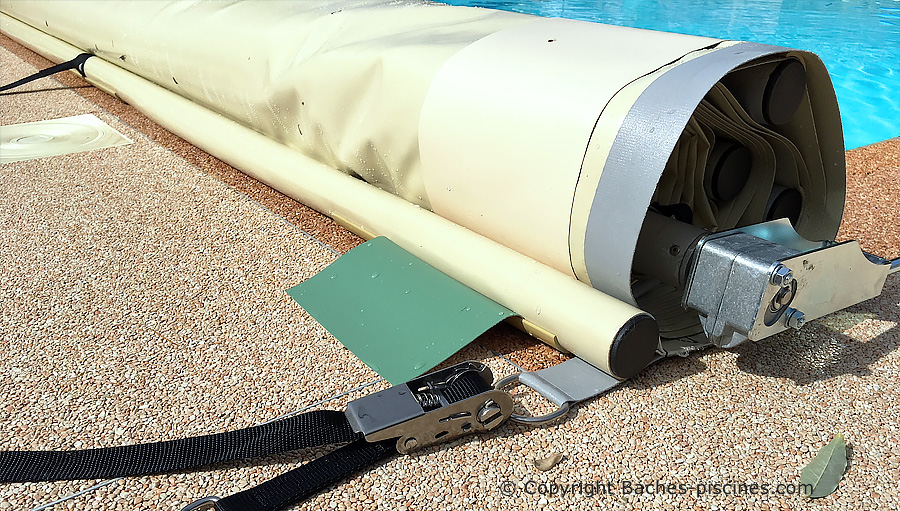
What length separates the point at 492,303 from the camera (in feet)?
8.90

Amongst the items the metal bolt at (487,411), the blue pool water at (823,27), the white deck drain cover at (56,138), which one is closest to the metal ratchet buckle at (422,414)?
the metal bolt at (487,411)

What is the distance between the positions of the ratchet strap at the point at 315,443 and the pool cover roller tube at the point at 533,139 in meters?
0.50

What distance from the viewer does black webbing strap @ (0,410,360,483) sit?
2016mm

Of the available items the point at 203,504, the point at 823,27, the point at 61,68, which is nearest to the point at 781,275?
the point at 203,504

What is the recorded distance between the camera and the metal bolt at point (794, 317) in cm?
222

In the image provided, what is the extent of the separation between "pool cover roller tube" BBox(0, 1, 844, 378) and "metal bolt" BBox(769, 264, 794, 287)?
1.33ft

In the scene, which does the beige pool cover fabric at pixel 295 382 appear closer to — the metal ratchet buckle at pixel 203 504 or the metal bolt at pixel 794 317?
the metal ratchet buckle at pixel 203 504

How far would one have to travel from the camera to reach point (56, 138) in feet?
17.0

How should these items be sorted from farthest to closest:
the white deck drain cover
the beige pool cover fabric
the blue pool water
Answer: the blue pool water < the white deck drain cover < the beige pool cover fabric

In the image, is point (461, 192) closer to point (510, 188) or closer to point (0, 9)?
point (510, 188)

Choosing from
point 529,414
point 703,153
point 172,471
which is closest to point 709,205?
point 703,153

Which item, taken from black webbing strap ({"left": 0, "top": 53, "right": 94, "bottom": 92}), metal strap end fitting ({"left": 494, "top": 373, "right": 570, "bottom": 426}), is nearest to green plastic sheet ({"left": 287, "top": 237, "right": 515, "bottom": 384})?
metal strap end fitting ({"left": 494, "top": 373, "right": 570, "bottom": 426})

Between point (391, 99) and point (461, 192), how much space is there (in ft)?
1.87

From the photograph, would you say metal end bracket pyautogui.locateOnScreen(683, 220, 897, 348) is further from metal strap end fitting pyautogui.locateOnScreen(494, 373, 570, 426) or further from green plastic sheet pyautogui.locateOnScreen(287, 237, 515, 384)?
green plastic sheet pyautogui.locateOnScreen(287, 237, 515, 384)
